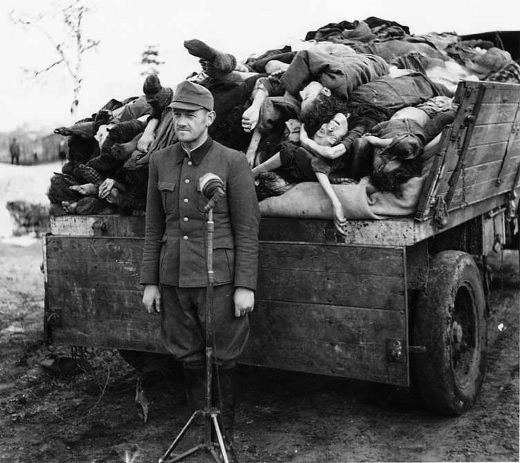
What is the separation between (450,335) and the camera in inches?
146

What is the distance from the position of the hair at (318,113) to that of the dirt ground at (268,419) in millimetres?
1634

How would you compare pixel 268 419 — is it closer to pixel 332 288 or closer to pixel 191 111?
pixel 332 288

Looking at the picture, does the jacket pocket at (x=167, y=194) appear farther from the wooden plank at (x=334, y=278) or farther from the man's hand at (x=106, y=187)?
the man's hand at (x=106, y=187)

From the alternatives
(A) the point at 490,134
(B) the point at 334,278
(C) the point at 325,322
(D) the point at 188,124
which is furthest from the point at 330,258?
(A) the point at 490,134

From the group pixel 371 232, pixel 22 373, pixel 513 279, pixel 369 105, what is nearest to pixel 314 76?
pixel 369 105

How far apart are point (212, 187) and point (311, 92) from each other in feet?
3.46

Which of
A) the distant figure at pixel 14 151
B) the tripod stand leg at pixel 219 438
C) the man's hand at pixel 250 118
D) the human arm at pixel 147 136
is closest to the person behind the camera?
the tripod stand leg at pixel 219 438

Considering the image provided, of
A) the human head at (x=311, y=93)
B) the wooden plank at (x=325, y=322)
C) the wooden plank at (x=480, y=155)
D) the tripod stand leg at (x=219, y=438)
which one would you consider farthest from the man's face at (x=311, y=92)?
the tripod stand leg at (x=219, y=438)

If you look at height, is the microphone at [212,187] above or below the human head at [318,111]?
below

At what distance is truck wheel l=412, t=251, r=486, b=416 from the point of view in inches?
144

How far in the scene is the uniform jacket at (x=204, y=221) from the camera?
10.9 ft

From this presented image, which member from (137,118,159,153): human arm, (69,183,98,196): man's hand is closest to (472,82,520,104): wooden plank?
(137,118,159,153): human arm

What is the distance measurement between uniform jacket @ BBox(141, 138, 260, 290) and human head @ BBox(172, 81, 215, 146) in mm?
85

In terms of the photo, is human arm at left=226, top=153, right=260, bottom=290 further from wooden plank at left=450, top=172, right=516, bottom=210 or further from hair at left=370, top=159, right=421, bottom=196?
wooden plank at left=450, top=172, right=516, bottom=210
